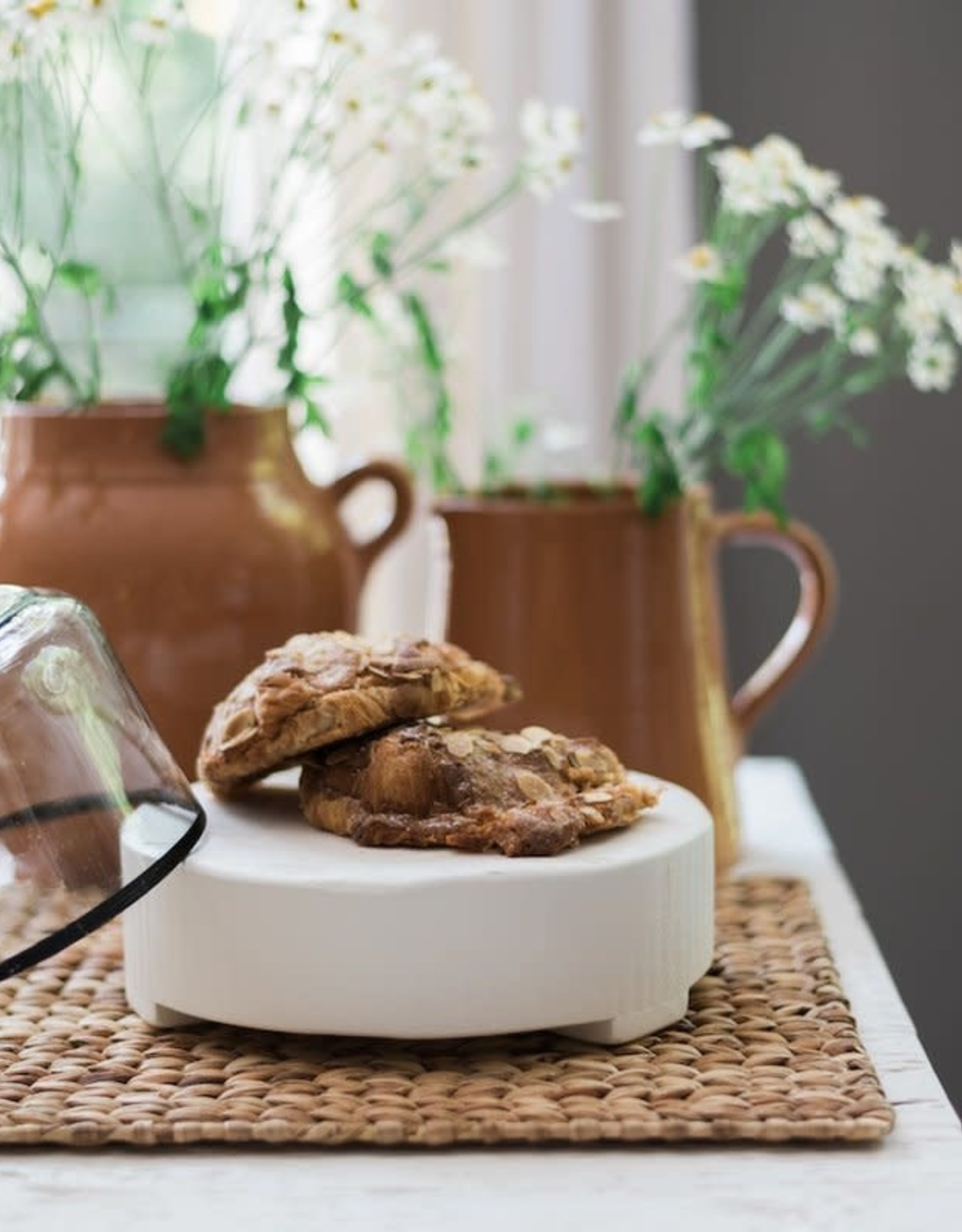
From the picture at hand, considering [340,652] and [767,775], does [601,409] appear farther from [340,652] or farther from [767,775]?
[340,652]

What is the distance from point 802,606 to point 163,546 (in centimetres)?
37

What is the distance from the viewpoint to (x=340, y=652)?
0.76 meters

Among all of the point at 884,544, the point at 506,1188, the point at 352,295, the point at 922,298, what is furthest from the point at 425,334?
the point at 884,544

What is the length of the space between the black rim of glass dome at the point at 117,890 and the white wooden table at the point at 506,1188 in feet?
0.22

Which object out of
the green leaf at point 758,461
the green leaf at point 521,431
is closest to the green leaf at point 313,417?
the green leaf at point 521,431

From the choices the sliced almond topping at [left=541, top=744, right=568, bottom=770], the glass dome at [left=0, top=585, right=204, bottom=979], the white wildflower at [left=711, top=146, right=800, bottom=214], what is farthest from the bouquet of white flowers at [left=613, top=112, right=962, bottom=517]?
the glass dome at [left=0, top=585, right=204, bottom=979]

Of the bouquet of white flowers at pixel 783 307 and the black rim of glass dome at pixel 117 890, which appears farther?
the bouquet of white flowers at pixel 783 307

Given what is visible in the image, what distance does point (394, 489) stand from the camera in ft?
3.49

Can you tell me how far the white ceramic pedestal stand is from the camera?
2.21 feet

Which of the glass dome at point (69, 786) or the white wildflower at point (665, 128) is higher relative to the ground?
the white wildflower at point (665, 128)

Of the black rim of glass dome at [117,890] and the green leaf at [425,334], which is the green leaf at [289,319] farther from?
the black rim of glass dome at [117,890]

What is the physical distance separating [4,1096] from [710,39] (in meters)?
1.24

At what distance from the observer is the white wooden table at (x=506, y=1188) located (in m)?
0.58

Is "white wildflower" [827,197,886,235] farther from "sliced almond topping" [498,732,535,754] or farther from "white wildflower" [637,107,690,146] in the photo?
"sliced almond topping" [498,732,535,754]
